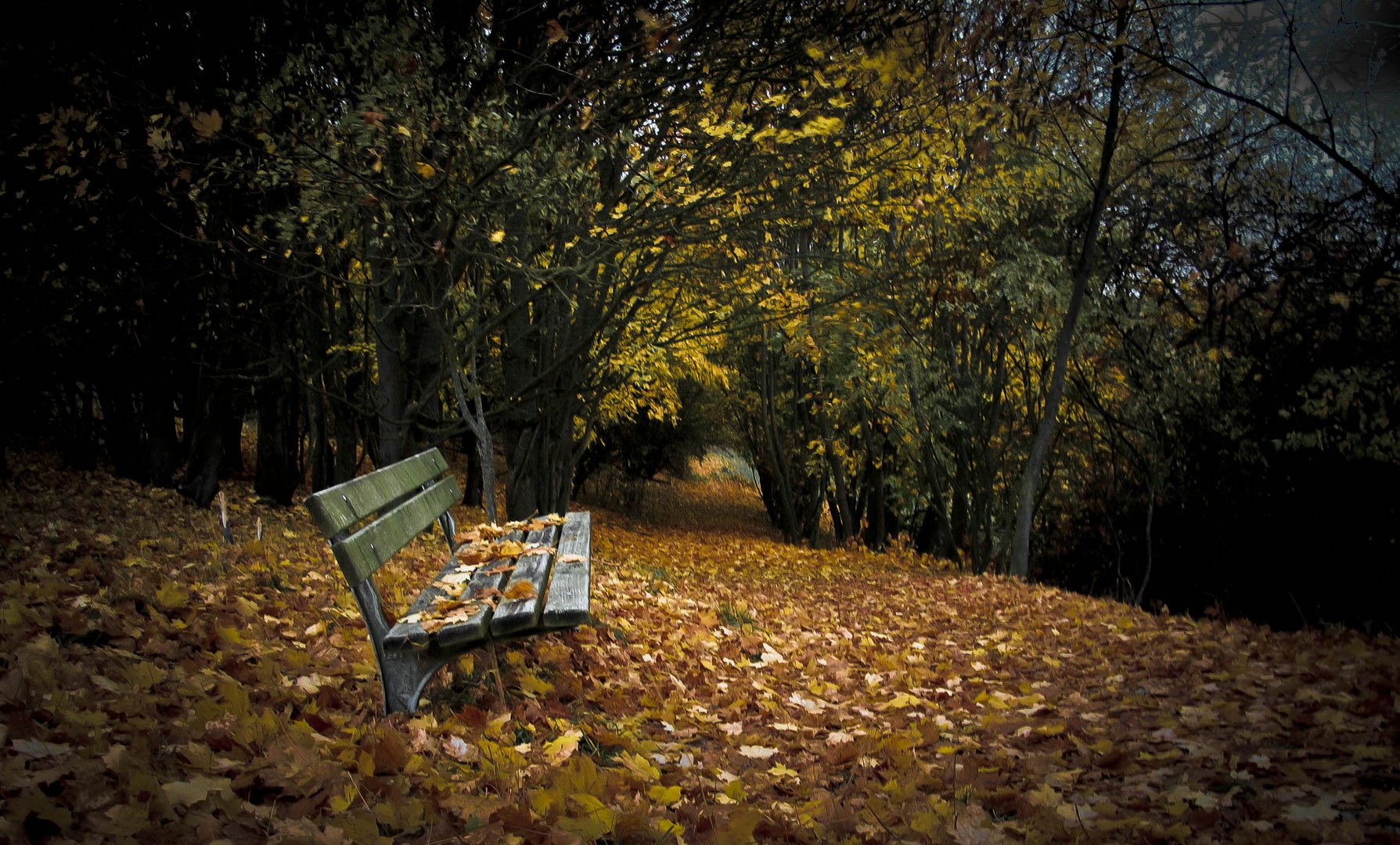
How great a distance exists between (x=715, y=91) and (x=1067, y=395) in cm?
779

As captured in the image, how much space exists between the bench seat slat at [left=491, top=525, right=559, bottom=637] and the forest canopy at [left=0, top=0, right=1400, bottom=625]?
8.93ft

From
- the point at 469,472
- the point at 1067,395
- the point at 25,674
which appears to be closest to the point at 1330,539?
the point at 1067,395

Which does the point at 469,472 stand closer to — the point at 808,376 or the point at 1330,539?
the point at 808,376

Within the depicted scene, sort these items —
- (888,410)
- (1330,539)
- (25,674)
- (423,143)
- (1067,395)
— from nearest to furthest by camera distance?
(25,674)
(423,143)
(1330,539)
(1067,395)
(888,410)

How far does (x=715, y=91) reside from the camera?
6445 millimetres

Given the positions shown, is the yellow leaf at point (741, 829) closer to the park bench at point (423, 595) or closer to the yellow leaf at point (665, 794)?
the yellow leaf at point (665, 794)

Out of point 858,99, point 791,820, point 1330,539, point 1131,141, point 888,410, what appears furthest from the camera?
point 888,410

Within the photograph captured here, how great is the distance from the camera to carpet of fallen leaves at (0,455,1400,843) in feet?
6.75

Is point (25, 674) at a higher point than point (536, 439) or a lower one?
lower

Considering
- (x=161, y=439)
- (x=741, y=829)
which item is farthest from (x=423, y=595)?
(x=161, y=439)

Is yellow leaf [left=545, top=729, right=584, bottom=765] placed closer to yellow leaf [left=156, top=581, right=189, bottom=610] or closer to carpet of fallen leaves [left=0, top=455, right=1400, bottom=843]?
carpet of fallen leaves [left=0, top=455, right=1400, bottom=843]

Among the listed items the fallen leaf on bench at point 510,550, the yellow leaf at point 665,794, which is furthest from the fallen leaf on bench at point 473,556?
the yellow leaf at point 665,794

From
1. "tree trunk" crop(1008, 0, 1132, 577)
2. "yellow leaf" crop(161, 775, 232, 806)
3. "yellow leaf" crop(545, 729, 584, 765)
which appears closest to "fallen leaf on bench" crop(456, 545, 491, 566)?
"yellow leaf" crop(545, 729, 584, 765)

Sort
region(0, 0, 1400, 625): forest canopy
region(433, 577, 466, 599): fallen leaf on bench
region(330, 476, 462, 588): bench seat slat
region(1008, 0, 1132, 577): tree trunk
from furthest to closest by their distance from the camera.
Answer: region(1008, 0, 1132, 577): tree trunk
region(0, 0, 1400, 625): forest canopy
region(433, 577, 466, 599): fallen leaf on bench
region(330, 476, 462, 588): bench seat slat
